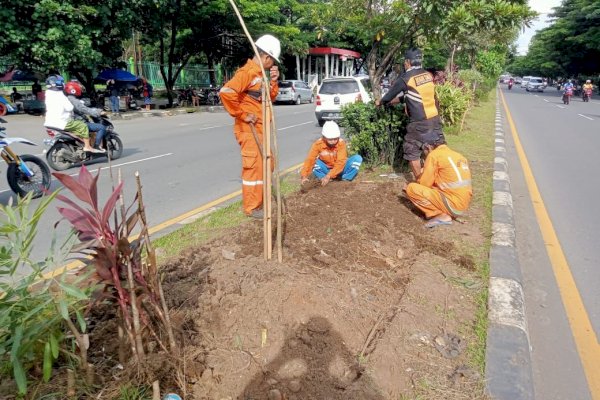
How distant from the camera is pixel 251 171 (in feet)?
14.7

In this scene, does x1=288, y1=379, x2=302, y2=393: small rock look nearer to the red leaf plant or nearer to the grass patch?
the red leaf plant

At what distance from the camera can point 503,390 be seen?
2254 mm

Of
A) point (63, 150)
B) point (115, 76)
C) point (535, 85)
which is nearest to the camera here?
point (63, 150)

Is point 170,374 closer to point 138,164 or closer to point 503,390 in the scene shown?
point 503,390

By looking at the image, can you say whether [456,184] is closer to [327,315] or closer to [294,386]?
[327,315]

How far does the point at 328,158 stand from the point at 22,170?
4143 millimetres

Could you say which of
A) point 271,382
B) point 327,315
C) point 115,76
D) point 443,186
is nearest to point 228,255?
point 327,315

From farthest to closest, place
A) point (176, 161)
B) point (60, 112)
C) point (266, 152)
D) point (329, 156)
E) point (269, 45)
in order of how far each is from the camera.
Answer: point (176, 161) < point (60, 112) < point (329, 156) < point (269, 45) < point (266, 152)

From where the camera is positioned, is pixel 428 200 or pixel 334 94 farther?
pixel 334 94

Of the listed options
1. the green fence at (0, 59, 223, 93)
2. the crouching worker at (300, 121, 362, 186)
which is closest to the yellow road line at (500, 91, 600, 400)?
the crouching worker at (300, 121, 362, 186)

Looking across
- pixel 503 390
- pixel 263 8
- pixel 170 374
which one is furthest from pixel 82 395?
pixel 263 8

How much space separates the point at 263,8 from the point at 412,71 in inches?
785

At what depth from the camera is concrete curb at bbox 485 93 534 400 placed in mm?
2297

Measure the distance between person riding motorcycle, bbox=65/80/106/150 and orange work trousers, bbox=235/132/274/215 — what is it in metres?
4.90
